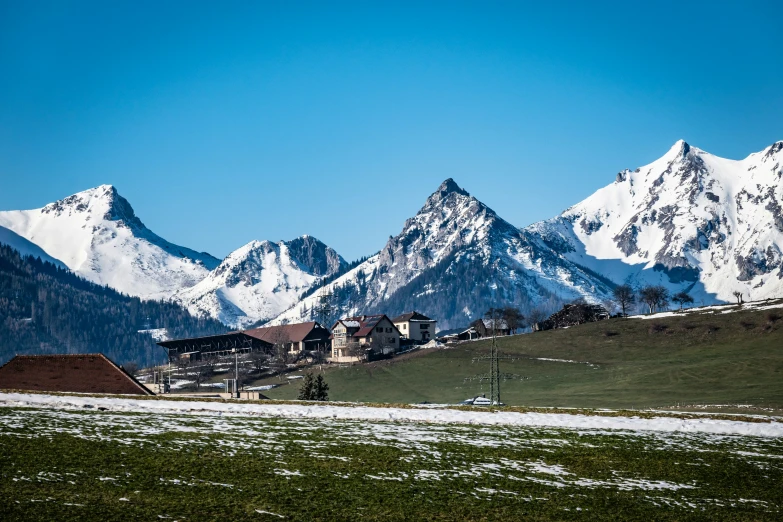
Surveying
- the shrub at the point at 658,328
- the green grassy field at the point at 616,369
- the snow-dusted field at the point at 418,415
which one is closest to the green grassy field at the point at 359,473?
the snow-dusted field at the point at 418,415

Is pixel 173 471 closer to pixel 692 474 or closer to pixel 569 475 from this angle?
pixel 569 475

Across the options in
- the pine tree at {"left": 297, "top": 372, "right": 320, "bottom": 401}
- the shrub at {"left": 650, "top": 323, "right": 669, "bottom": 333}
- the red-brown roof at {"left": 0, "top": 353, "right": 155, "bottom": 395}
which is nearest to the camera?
the red-brown roof at {"left": 0, "top": 353, "right": 155, "bottom": 395}

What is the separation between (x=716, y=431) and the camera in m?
49.7

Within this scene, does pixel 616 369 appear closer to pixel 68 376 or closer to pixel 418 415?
pixel 418 415

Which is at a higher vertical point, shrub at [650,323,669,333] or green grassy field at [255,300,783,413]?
shrub at [650,323,669,333]

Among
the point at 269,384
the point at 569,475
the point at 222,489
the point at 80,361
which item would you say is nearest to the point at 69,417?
the point at 222,489

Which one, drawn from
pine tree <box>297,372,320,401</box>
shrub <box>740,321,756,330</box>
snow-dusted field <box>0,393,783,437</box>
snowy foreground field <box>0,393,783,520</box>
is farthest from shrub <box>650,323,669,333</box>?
snowy foreground field <box>0,393,783,520</box>

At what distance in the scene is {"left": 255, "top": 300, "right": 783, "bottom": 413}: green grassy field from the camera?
117 meters

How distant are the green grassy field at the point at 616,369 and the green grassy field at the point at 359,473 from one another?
6112cm

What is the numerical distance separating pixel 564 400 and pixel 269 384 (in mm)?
69235

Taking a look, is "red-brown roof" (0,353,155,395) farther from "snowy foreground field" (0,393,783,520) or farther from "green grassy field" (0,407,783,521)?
"green grassy field" (0,407,783,521)

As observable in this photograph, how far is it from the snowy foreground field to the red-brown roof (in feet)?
68.3

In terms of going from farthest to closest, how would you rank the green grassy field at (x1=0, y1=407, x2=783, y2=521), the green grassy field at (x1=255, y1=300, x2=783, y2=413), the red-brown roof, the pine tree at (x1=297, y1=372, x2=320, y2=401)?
the green grassy field at (x1=255, y1=300, x2=783, y2=413) < the pine tree at (x1=297, y1=372, x2=320, y2=401) < the red-brown roof < the green grassy field at (x1=0, y1=407, x2=783, y2=521)

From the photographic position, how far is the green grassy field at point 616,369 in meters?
117
